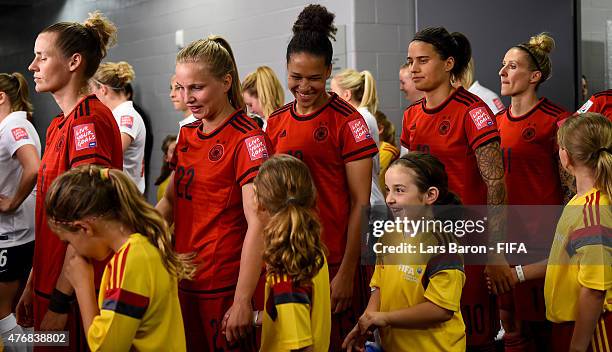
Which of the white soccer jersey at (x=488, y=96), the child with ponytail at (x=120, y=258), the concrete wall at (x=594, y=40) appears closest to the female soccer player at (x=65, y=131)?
the child with ponytail at (x=120, y=258)

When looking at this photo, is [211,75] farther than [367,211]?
No

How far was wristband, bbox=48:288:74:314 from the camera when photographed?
250cm

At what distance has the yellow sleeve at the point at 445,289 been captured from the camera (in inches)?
98.9

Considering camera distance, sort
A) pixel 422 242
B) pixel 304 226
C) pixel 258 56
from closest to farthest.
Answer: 1. pixel 304 226
2. pixel 422 242
3. pixel 258 56

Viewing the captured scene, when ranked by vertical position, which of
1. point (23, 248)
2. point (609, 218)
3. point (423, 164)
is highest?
point (423, 164)

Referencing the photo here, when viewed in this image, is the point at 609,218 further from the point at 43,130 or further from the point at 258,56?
the point at 43,130

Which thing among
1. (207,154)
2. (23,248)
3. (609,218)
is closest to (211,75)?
(207,154)

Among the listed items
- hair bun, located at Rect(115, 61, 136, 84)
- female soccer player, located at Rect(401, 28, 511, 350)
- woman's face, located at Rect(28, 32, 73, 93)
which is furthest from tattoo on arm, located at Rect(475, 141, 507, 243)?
hair bun, located at Rect(115, 61, 136, 84)

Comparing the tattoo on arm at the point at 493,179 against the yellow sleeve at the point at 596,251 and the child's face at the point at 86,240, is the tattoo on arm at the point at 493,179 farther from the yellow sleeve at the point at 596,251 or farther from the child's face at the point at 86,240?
the child's face at the point at 86,240

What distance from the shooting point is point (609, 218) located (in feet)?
8.71

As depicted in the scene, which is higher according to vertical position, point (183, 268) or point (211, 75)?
point (211, 75)

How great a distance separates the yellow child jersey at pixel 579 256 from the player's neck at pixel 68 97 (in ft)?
5.96

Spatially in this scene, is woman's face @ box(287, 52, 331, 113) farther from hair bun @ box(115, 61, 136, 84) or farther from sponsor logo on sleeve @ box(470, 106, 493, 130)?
hair bun @ box(115, 61, 136, 84)

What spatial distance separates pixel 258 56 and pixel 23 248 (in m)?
2.91
